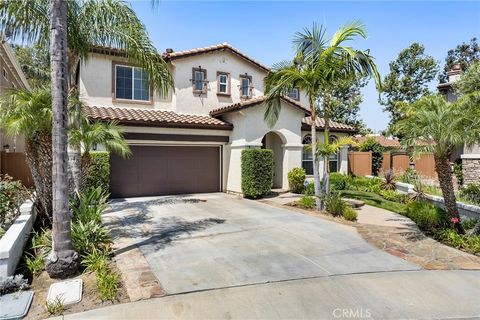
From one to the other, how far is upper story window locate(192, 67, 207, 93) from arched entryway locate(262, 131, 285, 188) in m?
4.59

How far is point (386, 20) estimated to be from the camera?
10477 mm

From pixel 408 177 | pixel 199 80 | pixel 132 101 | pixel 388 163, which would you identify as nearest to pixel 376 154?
pixel 388 163

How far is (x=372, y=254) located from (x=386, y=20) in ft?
26.3

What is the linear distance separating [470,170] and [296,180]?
30.4 ft

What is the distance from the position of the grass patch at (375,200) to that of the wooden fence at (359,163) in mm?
4904

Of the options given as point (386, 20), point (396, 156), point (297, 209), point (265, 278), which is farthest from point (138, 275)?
point (396, 156)

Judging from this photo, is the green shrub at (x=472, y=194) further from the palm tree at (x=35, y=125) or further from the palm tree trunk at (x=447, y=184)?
the palm tree at (x=35, y=125)

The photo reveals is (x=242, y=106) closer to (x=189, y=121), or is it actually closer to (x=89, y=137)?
(x=189, y=121)

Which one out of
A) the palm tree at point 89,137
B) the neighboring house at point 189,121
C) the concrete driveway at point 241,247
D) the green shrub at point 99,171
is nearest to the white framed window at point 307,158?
the neighboring house at point 189,121

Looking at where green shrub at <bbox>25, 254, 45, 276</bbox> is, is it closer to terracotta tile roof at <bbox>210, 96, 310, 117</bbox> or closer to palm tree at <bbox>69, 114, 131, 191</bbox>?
palm tree at <bbox>69, 114, 131, 191</bbox>

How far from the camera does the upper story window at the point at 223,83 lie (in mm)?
17531

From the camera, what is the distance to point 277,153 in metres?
17.8

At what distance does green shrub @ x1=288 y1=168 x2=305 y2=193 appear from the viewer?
16188 mm

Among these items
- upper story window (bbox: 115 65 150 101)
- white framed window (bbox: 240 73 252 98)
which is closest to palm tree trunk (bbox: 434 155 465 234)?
white framed window (bbox: 240 73 252 98)
